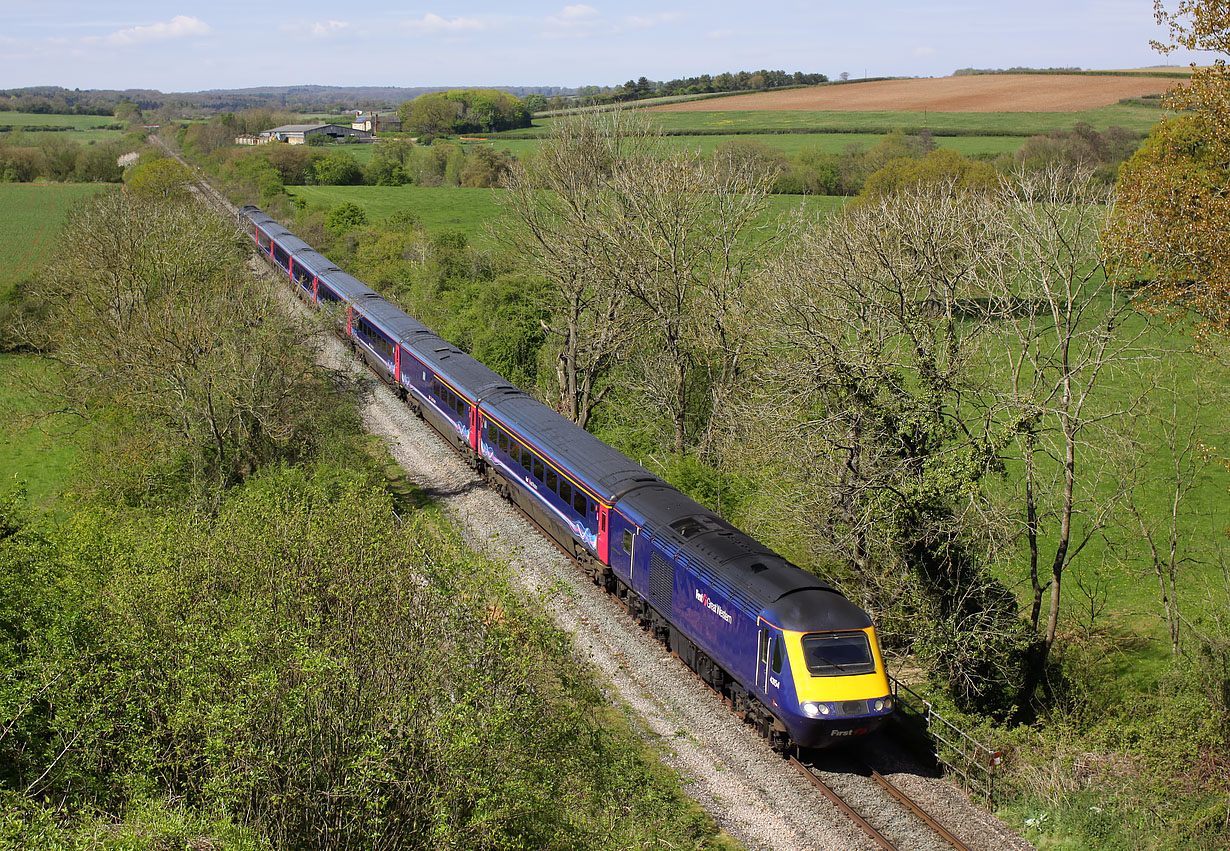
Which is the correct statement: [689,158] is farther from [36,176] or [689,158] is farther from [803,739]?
[36,176]

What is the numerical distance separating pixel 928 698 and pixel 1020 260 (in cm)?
910

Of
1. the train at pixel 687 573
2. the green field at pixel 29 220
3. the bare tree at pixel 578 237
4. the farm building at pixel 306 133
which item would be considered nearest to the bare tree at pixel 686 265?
the bare tree at pixel 578 237

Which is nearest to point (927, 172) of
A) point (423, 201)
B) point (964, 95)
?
point (964, 95)

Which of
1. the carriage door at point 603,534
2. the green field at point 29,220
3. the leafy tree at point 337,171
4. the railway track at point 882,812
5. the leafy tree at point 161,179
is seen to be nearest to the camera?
the railway track at point 882,812

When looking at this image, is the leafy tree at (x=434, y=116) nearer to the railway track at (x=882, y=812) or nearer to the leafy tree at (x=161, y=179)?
the leafy tree at (x=161, y=179)

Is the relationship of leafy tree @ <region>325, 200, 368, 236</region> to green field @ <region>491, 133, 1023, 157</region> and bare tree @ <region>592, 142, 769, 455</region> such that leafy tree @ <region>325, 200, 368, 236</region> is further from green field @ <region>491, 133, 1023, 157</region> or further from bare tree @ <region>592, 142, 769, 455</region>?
bare tree @ <region>592, 142, 769, 455</region>

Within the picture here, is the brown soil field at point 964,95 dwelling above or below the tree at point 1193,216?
above

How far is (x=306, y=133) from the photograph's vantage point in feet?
467

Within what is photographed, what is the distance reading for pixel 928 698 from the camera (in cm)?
1734

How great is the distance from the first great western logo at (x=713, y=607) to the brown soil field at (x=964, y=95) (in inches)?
2875

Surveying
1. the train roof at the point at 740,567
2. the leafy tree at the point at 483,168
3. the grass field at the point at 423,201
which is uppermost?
the leafy tree at the point at 483,168

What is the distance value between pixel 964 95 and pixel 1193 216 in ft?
244

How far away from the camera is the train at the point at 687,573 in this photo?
48.6 ft

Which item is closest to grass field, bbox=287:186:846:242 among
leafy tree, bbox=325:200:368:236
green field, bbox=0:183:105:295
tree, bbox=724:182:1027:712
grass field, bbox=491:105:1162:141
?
leafy tree, bbox=325:200:368:236
